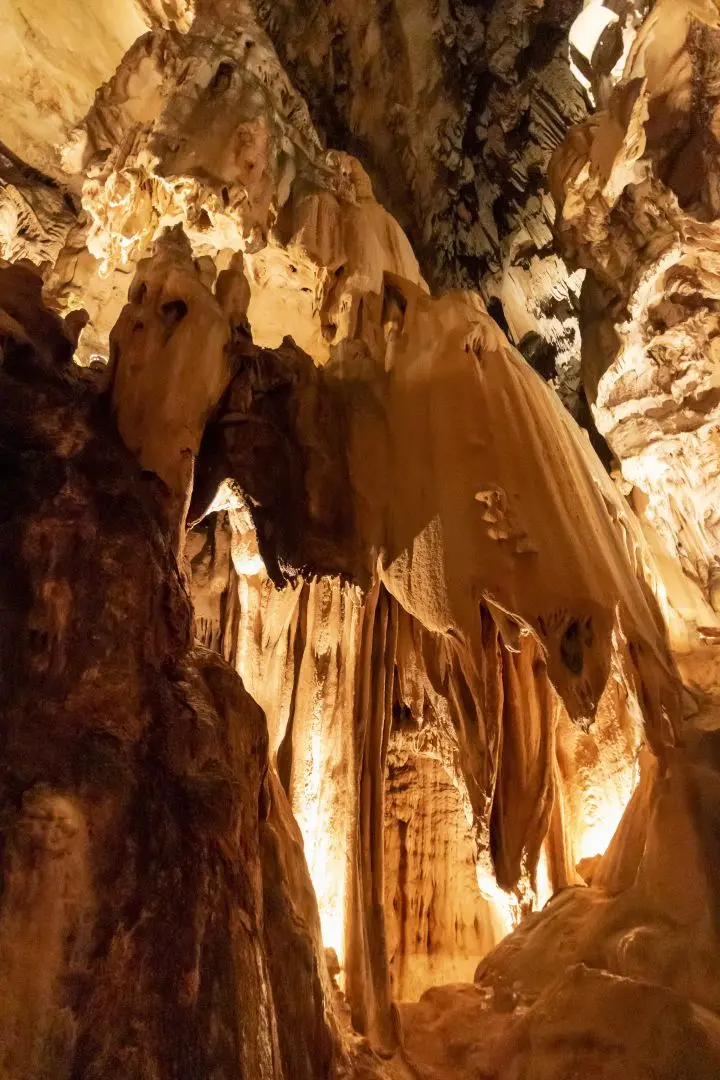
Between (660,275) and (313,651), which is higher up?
(660,275)

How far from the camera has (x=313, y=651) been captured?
4453 millimetres

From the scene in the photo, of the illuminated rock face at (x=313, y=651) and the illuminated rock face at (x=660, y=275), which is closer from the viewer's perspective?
the illuminated rock face at (x=313, y=651)

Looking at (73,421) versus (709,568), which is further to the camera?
(709,568)

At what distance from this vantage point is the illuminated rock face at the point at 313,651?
2445 millimetres

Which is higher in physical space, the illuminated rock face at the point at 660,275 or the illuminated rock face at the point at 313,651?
the illuminated rock face at the point at 660,275

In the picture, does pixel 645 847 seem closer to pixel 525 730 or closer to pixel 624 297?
pixel 525 730

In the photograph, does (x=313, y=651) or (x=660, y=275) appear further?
(x=660, y=275)

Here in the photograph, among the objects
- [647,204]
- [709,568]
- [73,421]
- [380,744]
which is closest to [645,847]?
[380,744]

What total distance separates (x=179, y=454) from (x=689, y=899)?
2.87m

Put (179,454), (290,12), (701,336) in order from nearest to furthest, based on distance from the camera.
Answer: (179,454) → (701,336) → (290,12)

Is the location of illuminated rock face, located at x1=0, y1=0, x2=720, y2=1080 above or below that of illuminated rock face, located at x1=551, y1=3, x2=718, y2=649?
below

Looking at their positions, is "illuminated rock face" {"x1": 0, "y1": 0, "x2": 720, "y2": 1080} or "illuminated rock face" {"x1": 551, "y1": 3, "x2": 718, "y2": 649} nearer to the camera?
"illuminated rock face" {"x1": 0, "y1": 0, "x2": 720, "y2": 1080}

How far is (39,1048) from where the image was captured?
2049 mm

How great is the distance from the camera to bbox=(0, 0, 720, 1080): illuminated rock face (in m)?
2.45
